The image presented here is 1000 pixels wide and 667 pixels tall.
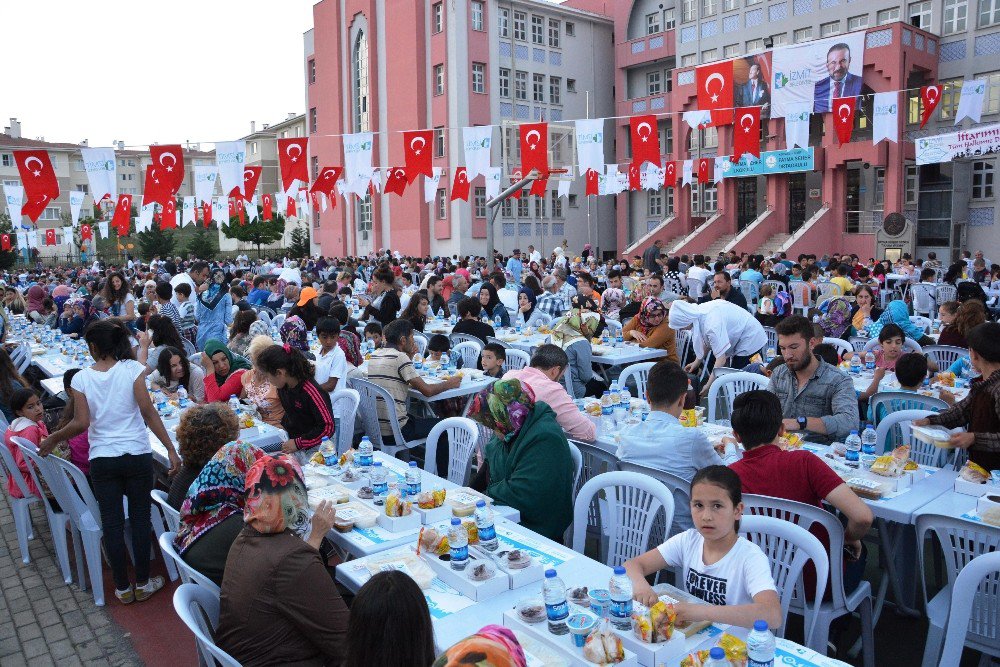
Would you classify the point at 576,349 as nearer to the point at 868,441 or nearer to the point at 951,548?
the point at 868,441

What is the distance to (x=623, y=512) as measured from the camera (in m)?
3.88

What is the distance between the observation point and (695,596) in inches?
116

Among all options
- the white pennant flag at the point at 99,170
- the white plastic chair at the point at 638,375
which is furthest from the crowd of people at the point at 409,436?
the white pennant flag at the point at 99,170

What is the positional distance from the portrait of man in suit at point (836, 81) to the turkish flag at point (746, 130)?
9.47m

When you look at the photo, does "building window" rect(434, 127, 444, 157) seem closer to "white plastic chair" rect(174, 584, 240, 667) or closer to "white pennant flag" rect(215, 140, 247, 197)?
"white pennant flag" rect(215, 140, 247, 197)

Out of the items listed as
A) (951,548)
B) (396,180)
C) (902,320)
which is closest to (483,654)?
(951,548)

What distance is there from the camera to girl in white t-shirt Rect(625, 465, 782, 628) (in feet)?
8.94

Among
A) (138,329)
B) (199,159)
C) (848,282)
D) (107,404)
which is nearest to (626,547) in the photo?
(107,404)

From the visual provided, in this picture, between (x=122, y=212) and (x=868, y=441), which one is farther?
(x=122, y=212)

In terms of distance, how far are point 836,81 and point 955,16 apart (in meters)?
5.93

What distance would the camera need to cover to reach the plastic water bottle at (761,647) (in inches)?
89.1

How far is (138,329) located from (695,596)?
36.9 ft

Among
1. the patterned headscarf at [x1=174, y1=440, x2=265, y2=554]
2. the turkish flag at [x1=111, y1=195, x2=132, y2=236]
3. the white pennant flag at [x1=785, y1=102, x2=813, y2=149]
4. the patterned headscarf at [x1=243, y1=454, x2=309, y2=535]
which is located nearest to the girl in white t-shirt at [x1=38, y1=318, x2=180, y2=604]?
the patterned headscarf at [x1=174, y1=440, x2=265, y2=554]

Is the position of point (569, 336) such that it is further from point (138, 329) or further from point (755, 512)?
point (138, 329)
